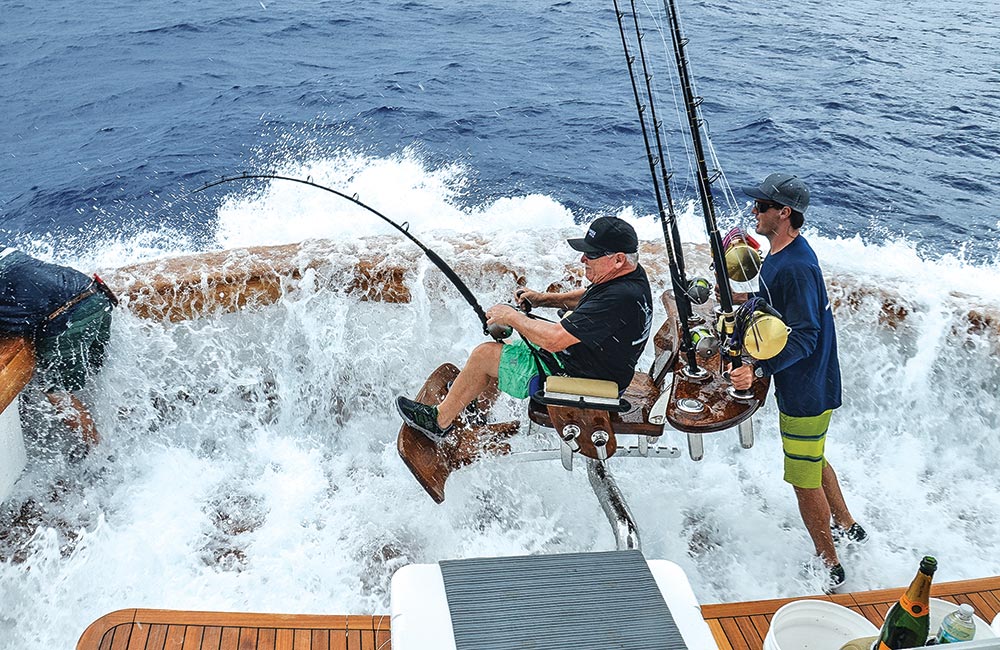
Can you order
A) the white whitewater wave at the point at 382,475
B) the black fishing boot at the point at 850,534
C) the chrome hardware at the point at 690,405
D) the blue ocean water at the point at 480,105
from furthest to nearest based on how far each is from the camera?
1. the blue ocean water at the point at 480,105
2. the black fishing boot at the point at 850,534
3. the white whitewater wave at the point at 382,475
4. the chrome hardware at the point at 690,405

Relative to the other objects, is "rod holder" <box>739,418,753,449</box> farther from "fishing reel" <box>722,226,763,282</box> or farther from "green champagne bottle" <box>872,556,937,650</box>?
"green champagne bottle" <box>872,556,937,650</box>

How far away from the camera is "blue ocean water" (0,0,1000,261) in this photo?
24.8 feet

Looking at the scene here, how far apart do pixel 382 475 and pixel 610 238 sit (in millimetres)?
1893

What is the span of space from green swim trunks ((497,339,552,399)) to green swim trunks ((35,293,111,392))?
2.14 metres

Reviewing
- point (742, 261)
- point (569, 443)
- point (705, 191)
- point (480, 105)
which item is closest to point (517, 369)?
point (569, 443)

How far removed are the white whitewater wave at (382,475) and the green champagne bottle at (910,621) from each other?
1.62 meters

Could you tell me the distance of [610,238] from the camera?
290 centimetres

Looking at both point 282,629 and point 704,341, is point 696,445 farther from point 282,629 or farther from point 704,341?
point 282,629

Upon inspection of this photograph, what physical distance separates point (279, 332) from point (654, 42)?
9531mm

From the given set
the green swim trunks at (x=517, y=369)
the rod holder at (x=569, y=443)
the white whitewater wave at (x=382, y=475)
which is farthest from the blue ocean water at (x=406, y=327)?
the green swim trunks at (x=517, y=369)

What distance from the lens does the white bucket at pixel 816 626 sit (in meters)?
2.14

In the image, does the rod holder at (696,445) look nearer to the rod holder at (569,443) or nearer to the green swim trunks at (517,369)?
the rod holder at (569,443)

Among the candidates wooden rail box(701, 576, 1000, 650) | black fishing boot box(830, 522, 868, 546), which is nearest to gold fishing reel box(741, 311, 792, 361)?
wooden rail box(701, 576, 1000, 650)

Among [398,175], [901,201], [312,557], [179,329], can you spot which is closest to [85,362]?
[179,329]
